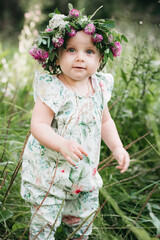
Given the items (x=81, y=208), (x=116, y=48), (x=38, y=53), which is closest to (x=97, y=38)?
(x=116, y=48)

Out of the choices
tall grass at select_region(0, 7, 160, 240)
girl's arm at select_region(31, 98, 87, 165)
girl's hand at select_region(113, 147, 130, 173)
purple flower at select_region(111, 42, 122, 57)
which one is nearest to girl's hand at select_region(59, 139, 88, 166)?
girl's arm at select_region(31, 98, 87, 165)

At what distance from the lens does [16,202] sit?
72.0 inches

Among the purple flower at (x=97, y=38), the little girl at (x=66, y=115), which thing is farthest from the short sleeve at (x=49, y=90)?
the purple flower at (x=97, y=38)

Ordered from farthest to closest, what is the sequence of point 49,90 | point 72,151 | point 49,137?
point 49,90
point 49,137
point 72,151

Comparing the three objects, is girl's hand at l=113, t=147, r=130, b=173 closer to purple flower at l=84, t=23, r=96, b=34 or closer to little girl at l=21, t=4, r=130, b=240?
little girl at l=21, t=4, r=130, b=240

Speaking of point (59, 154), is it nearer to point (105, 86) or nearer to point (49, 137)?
point (49, 137)

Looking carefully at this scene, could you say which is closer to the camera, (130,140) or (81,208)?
(81,208)

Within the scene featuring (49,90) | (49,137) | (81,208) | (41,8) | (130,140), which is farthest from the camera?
(41,8)

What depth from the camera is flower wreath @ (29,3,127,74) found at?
1.43 m

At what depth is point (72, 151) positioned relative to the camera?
124 cm

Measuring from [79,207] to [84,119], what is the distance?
0.49 metres

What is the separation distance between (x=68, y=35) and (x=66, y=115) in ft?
1.24

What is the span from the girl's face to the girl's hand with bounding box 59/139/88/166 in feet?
1.24

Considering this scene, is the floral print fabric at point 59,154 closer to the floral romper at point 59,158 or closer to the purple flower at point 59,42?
the floral romper at point 59,158
